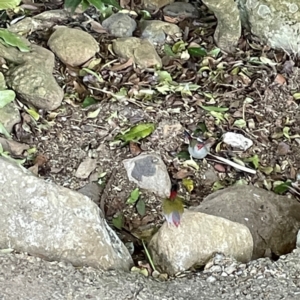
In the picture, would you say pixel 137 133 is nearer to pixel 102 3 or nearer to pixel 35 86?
pixel 35 86

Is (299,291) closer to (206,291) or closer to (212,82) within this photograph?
(206,291)

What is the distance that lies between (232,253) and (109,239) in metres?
0.43

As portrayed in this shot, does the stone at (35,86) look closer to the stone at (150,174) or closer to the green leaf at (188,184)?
the stone at (150,174)

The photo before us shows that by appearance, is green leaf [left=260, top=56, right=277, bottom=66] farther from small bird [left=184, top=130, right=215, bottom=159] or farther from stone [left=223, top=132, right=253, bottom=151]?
small bird [left=184, top=130, right=215, bottom=159]

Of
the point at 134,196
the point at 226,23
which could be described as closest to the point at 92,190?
the point at 134,196

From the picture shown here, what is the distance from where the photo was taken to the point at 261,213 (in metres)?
2.99

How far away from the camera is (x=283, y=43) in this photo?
13.3 feet

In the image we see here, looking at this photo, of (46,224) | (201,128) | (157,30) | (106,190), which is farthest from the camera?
(157,30)

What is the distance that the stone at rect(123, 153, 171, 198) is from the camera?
10.4 feet

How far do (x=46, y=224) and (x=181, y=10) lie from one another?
7.49ft

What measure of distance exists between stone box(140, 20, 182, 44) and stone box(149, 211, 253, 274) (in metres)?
1.76

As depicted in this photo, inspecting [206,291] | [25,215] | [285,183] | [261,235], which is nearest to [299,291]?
[206,291]

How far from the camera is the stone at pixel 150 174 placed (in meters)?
3.18

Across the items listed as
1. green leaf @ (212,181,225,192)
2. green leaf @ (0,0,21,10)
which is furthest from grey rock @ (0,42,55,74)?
green leaf @ (212,181,225,192)
